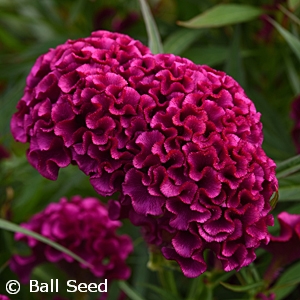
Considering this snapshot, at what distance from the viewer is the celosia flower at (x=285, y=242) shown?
0.86 metres

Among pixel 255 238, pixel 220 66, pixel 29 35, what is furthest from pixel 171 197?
pixel 29 35

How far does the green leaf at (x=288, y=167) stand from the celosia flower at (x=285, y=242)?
69mm

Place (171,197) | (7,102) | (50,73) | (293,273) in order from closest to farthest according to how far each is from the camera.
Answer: (171,197) → (50,73) → (293,273) → (7,102)

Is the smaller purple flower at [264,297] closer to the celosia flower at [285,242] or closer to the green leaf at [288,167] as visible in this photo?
the celosia flower at [285,242]

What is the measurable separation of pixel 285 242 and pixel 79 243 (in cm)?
39

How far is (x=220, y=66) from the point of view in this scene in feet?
4.94

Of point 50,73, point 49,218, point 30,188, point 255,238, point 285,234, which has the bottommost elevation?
point 30,188

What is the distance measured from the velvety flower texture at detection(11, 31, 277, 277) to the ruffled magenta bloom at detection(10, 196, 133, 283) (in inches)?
10.3

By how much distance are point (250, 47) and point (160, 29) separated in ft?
0.84

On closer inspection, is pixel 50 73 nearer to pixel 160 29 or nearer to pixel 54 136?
pixel 54 136

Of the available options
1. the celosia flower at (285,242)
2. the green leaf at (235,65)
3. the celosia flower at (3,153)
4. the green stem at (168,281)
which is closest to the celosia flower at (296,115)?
the green leaf at (235,65)

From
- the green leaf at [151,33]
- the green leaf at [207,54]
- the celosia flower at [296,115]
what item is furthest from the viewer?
the green leaf at [207,54]

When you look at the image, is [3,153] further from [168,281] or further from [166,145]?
[166,145]

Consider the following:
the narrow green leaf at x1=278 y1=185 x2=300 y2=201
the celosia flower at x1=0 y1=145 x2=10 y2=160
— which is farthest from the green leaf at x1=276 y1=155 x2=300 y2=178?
the celosia flower at x1=0 y1=145 x2=10 y2=160
